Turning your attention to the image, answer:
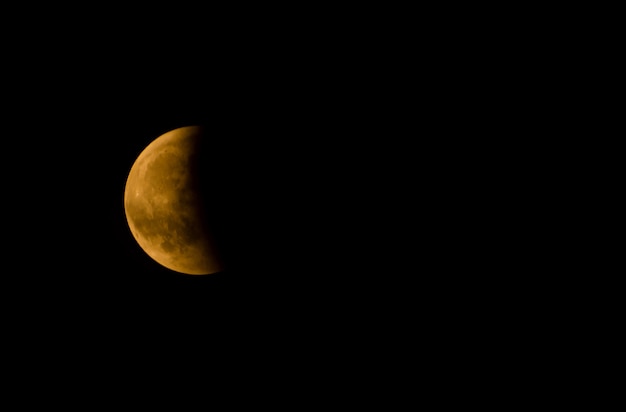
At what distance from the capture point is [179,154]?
2.14 m

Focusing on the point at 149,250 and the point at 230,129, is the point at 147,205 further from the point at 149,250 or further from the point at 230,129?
the point at 230,129

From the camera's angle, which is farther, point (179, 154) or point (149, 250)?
point (149, 250)

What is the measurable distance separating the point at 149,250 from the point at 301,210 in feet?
3.50

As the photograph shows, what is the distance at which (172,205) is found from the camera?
2.10m

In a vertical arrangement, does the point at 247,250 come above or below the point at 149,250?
below

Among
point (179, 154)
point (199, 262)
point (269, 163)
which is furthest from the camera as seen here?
point (199, 262)

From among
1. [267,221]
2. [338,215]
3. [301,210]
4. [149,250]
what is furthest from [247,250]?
[149,250]

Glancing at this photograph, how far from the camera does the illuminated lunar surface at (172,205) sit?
6.82 feet

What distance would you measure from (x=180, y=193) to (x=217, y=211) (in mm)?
249

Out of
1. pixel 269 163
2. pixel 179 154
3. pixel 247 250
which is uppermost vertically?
pixel 179 154

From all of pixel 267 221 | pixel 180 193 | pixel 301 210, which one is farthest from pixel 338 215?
pixel 180 193

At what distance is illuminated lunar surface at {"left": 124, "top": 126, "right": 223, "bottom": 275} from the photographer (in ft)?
6.82

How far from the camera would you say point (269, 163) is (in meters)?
2.00

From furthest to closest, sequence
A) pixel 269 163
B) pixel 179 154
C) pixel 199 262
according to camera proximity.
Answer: pixel 199 262 → pixel 179 154 → pixel 269 163
